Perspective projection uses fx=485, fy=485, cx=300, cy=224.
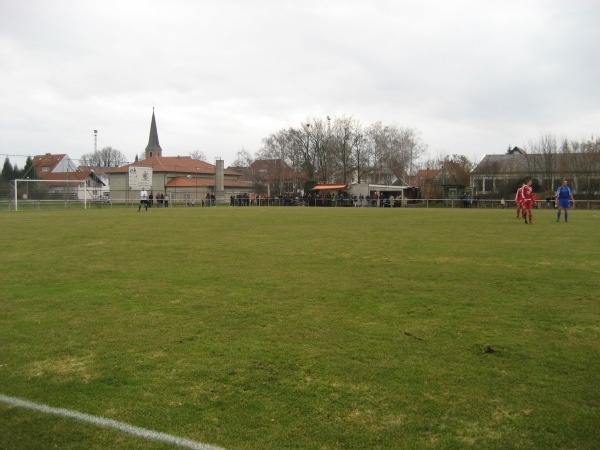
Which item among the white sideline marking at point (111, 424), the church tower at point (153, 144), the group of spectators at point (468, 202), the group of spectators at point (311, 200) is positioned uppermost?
the church tower at point (153, 144)

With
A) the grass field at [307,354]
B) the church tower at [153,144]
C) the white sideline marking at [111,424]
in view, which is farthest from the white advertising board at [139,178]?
the white sideline marking at [111,424]

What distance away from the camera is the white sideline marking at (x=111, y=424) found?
3.22m

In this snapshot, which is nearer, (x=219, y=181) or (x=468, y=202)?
(x=468, y=202)

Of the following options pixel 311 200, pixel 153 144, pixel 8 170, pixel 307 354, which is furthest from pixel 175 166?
pixel 307 354

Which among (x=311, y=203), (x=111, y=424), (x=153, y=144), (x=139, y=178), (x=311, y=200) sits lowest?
(x=111, y=424)

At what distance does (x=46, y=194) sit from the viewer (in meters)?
47.5

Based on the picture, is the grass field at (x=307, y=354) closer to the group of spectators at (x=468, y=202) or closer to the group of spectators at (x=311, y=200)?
the group of spectators at (x=468, y=202)

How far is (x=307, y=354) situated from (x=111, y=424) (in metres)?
1.98

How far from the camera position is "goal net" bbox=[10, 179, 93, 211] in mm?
44938

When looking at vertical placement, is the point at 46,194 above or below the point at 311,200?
above

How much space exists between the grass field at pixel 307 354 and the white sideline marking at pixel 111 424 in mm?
56

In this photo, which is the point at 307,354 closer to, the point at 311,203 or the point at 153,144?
the point at 311,203

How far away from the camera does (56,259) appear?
11523 mm

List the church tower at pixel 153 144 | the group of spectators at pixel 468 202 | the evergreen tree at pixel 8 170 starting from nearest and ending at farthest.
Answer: the evergreen tree at pixel 8 170 → the group of spectators at pixel 468 202 → the church tower at pixel 153 144
